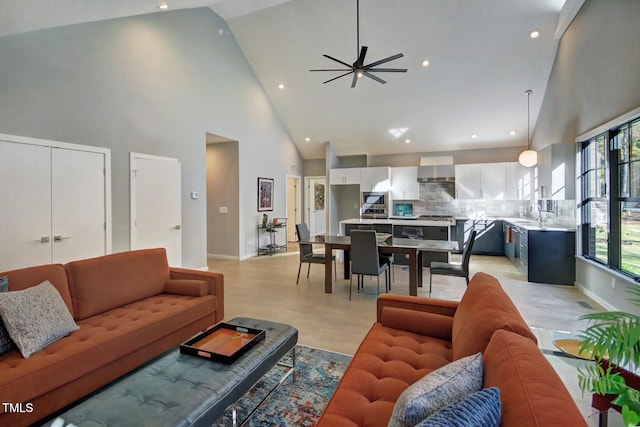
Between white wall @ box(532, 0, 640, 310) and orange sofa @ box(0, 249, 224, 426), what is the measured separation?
4.47 m

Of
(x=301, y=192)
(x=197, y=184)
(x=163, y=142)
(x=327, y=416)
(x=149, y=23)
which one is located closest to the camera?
(x=327, y=416)

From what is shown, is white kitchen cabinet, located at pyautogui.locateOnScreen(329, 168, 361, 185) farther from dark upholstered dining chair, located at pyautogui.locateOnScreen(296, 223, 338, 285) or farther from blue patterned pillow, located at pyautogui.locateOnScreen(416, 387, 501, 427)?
blue patterned pillow, located at pyautogui.locateOnScreen(416, 387, 501, 427)

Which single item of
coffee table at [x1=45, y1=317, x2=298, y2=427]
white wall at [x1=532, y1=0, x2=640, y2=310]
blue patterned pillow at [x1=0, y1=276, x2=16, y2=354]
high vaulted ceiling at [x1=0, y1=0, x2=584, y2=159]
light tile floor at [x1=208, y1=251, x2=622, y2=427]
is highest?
high vaulted ceiling at [x1=0, y1=0, x2=584, y2=159]

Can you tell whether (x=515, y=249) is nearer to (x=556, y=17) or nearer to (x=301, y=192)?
(x=556, y=17)

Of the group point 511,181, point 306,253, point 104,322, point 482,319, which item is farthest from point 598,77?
point 104,322

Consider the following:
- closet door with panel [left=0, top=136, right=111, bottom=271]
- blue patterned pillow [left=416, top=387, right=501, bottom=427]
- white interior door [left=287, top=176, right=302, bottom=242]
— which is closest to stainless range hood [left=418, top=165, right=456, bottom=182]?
white interior door [left=287, top=176, right=302, bottom=242]

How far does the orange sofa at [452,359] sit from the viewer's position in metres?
0.88

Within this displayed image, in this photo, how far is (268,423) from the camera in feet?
6.20

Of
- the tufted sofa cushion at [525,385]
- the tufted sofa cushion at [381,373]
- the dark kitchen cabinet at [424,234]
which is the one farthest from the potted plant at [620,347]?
the dark kitchen cabinet at [424,234]

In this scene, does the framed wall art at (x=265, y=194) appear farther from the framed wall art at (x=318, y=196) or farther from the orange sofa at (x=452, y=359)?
the orange sofa at (x=452, y=359)

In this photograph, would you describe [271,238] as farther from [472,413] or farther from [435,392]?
[472,413]

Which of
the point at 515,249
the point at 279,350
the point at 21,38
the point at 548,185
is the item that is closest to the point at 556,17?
the point at 548,185

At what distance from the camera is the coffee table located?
1.37m

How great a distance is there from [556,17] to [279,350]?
6.14m
